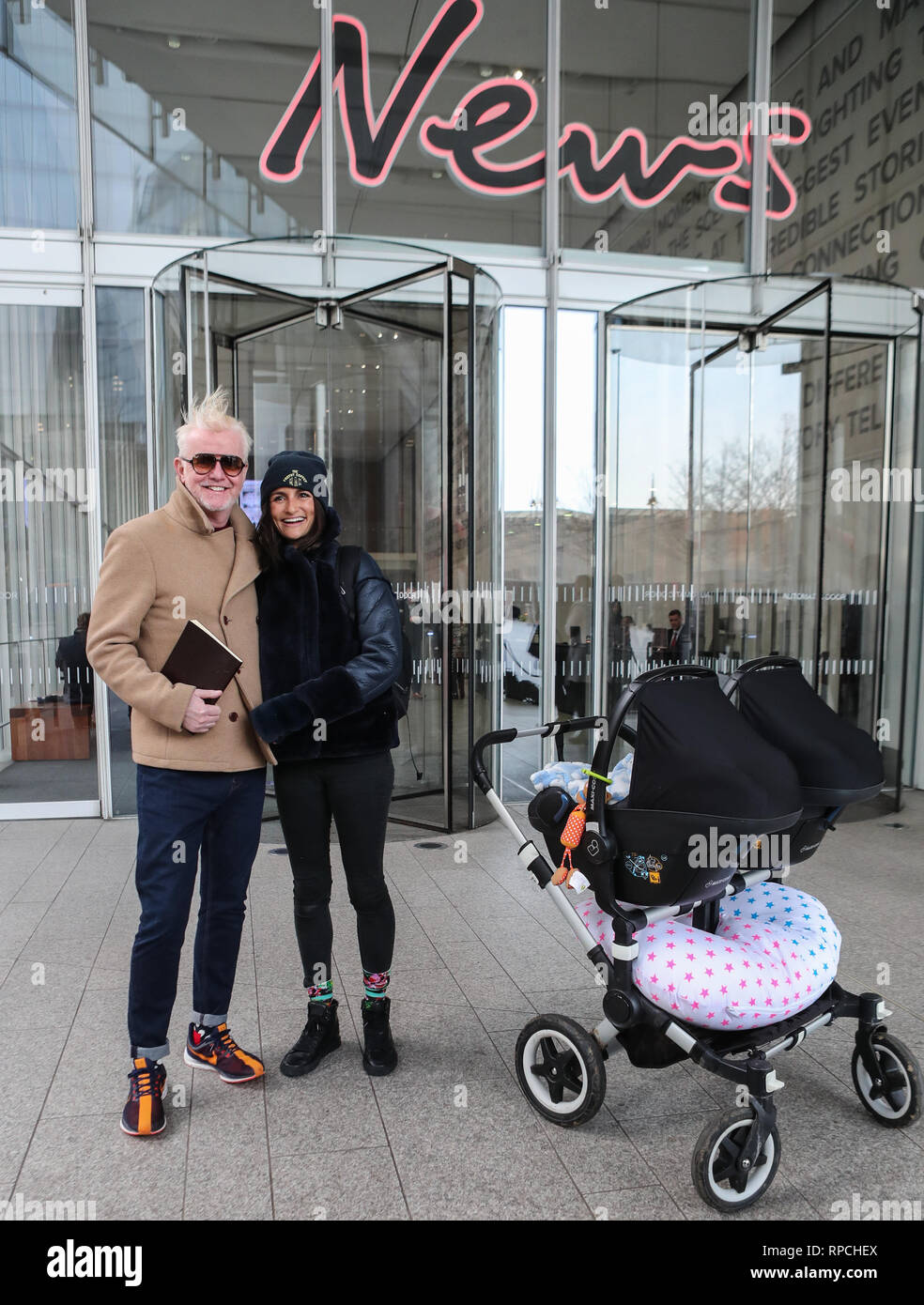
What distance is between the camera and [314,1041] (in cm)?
264

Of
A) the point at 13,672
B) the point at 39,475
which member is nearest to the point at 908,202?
the point at 39,475

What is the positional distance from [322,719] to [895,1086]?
1701mm

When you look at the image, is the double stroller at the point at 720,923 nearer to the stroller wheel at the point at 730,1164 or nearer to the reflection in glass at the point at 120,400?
the stroller wheel at the point at 730,1164

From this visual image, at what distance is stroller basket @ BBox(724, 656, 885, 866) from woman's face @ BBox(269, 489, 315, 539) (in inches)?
48.9

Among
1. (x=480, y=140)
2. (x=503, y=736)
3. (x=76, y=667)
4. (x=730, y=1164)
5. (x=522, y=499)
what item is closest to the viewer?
(x=730, y=1164)

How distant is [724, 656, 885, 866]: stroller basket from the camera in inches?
91.2

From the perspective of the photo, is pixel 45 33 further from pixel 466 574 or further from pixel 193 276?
pixel 466 574

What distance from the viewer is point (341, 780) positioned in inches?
98.4

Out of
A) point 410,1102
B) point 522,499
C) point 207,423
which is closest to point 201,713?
point 207,423

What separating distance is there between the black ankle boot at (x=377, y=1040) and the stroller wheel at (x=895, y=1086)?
1271 millimetres

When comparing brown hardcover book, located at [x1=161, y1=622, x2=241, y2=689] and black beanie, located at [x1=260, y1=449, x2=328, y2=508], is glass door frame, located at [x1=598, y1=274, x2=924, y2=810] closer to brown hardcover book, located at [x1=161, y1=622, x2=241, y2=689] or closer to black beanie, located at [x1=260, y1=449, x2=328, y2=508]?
black beanie, located at [x1=260, y1=449, x2=328, y2=508]

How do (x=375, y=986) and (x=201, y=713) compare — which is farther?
(x=375, y=986)
